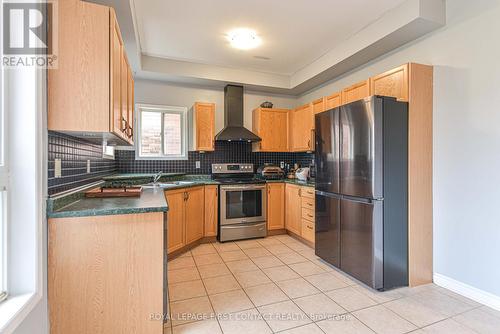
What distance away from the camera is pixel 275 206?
4195 mm

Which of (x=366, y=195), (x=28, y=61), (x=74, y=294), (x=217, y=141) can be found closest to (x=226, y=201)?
(x=217, y=141)

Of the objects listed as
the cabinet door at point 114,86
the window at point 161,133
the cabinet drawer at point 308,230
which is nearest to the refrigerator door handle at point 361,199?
the cabinet drawer at point 308,230

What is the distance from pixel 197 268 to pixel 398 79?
9.74 ft

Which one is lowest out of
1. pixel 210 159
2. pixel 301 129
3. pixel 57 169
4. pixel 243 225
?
pixel 243 225

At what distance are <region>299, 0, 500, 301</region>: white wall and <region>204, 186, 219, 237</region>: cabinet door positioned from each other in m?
2.73

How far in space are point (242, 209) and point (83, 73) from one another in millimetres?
2898

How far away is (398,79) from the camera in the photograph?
2.59m

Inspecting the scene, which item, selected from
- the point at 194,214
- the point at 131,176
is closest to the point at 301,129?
the point at 194,214

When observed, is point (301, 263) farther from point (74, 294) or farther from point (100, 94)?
point (100, 94)

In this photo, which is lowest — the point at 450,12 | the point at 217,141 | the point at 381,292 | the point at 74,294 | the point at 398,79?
the point at 381,292

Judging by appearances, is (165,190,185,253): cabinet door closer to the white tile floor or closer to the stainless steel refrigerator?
the white tile floor

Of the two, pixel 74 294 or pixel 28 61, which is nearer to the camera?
pixel 28 61

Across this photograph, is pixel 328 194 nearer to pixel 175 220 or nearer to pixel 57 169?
pixel 175 220

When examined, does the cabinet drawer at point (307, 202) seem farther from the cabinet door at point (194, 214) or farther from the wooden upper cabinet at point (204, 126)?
the wooden upper cabinet at point (204, 126)
